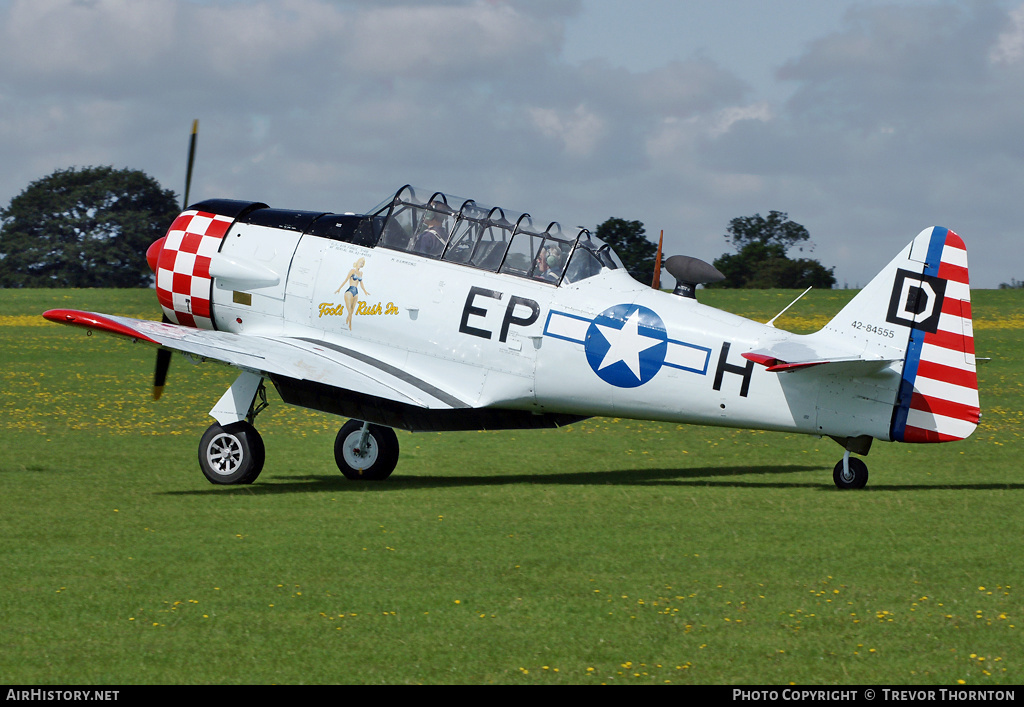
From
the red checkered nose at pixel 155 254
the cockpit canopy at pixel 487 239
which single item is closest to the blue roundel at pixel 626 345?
the cockpit canopy at pixel 487 239

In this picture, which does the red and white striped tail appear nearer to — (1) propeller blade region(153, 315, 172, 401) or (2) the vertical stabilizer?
(2) the vertical stabilizer

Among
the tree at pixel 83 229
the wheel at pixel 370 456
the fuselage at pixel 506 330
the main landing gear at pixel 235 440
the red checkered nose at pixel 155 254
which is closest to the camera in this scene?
the fuselage at pixel 506 330

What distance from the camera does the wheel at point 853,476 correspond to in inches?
476

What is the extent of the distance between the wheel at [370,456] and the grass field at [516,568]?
0.93 ft

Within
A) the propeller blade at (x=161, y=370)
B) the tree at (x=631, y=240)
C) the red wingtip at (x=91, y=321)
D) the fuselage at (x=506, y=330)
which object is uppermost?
the tree at (x=631, y=240)

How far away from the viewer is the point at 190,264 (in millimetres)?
14148

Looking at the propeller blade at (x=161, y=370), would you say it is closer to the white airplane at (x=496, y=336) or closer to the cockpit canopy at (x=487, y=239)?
the white airplane at (x=496, y=336)

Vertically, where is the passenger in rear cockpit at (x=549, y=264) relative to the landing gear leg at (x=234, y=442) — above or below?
above

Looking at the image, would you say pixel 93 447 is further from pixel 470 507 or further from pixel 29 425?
pixel 470 507

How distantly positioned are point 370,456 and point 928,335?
6.26 m

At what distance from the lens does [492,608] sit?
23.8ft

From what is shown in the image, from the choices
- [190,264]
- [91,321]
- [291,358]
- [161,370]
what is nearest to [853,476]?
[291,358]
